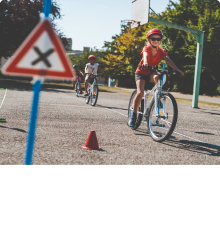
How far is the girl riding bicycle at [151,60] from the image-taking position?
217 inches

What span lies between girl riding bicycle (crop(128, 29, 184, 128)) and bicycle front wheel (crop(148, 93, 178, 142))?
54cm

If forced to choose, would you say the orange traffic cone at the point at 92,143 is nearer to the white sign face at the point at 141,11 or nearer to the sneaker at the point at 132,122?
the sneaker at the point at 132,122

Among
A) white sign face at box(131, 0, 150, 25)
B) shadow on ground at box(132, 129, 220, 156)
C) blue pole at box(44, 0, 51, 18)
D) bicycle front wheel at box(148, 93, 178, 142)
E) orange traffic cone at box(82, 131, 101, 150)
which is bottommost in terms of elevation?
shadow on ground at box(132, 129, 220, 156)

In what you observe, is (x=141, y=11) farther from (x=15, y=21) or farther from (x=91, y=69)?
(x=15, y=21)

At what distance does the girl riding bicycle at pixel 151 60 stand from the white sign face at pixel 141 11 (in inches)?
338

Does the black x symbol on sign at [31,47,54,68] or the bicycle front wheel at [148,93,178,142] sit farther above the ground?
the black x symbol on sign at [31,47,54,68]

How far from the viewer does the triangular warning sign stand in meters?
2.03

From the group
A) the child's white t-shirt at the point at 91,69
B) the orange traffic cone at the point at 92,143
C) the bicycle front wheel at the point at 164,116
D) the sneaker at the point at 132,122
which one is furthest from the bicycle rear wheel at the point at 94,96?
the orange traffic cone at the point at 92,143

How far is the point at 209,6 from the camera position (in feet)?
115

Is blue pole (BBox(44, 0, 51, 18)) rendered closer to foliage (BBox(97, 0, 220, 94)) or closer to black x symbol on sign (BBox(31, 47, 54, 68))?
black x symbol on sign (BBox(31, 47, 54, 68))

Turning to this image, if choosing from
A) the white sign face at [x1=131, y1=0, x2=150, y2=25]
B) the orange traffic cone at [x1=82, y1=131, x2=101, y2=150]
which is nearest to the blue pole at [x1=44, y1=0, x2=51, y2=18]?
the orange traffic cone at [x1=82, y1=131, x2=101, y2=150]
